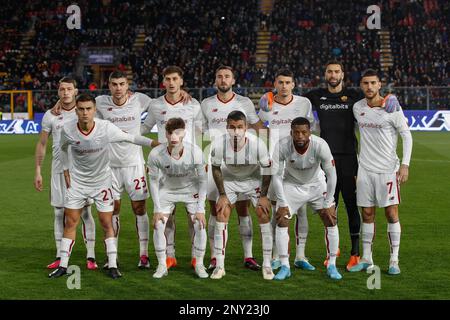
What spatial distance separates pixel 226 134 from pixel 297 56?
89.8 feet

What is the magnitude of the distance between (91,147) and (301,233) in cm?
247

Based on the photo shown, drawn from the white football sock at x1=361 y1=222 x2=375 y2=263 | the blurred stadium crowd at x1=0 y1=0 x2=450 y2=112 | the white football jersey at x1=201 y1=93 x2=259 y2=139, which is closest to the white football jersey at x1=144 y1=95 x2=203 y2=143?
the white football jersey at x1=201 y1=93 x2=259 y2=139

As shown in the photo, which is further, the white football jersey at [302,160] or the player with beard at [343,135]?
the player with beard at [343,135]

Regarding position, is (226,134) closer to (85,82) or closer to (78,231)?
(78,231)

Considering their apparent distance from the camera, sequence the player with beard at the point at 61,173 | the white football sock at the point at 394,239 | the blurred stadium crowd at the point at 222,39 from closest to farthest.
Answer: the white football sock at the point at 394,239 → the player with beard at the point at 61,173 → the blurred stadium crowd at the point at 222,39

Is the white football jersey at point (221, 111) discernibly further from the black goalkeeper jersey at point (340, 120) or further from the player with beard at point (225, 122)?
the black goalkeeper jersey at point (340, 120)

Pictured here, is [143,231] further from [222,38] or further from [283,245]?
[222,38]

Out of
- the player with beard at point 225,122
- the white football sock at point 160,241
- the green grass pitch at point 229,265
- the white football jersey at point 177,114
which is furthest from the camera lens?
the white football jersey at point 177,114

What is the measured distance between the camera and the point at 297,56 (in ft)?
113

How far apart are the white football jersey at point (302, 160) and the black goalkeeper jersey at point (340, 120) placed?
0.49m

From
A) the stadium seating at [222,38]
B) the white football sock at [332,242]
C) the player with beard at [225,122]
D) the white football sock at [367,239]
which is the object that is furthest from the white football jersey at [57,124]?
the stadium seating at [222,38]

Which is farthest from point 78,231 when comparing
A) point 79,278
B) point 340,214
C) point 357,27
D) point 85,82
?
point 357,27

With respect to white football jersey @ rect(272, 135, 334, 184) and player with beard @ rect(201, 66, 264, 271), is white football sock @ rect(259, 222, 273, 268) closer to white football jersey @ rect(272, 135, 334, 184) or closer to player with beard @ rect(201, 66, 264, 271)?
player with beard @ rect(201, 66, 264, 271)

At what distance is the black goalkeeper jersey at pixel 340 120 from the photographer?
26.3 ft
